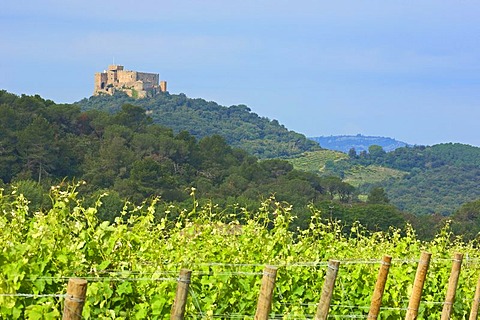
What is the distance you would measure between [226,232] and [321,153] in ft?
363

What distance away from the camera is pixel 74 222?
486cm

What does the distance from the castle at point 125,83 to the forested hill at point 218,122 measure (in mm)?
2119

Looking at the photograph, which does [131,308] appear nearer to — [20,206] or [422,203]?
[20,206]

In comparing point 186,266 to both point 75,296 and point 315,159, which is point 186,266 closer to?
point 75,296

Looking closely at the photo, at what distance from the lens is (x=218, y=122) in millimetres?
134000

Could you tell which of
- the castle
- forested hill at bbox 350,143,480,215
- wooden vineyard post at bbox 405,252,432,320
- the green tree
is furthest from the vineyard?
the castle

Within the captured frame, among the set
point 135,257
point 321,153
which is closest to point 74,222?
point 135,257

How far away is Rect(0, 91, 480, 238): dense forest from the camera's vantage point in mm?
45188

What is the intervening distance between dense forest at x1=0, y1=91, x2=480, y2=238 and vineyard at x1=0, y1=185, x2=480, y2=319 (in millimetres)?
31269

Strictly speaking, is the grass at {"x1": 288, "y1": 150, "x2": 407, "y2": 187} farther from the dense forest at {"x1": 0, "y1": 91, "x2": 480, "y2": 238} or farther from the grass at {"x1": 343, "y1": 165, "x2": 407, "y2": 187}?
the dense forest at {"x1": 0, "y1": 91, "x2": 480, "y2": 238}

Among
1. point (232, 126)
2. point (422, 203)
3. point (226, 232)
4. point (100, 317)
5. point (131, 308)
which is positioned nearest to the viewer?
point (100, 317)

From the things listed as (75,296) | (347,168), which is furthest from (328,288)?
(347,168)

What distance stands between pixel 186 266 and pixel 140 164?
41.5 meters

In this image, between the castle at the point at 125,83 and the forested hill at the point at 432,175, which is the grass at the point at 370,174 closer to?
the forested hill at the point at 432,175
